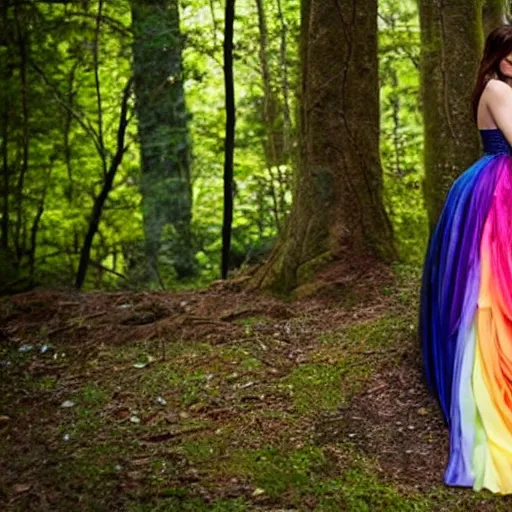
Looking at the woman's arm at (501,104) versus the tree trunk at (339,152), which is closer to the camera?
the woman's arm at (501,104)

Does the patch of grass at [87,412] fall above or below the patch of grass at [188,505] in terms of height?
above

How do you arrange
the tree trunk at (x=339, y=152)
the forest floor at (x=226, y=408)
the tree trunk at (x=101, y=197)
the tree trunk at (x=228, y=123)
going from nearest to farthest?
1. the forest floor at (x=226, y=408)
2. the tree trunk at (x=339, y=152)
3. the tree trunk at (x=228, y=123)
4. the tree trunk at (x=101, y=197)

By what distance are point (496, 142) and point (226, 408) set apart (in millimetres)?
2110

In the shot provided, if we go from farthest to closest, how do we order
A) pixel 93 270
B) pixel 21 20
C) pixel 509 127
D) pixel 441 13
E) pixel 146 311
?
1. pixel 93 270
2. pixel 21 20
3. pixel 146 311
4. pixel 441 13
5. pixel 509 127

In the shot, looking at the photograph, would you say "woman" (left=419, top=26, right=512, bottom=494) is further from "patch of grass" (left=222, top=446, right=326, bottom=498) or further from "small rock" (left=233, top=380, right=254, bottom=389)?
"small rock" (left=233, top=380, right=254, bottom=389)

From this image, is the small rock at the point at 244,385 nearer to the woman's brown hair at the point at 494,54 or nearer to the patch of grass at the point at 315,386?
the patch of grass at the point at 315,386

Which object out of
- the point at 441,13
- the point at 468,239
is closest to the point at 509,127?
the point at 468,239

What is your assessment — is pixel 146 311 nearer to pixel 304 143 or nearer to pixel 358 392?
pixel 304 143

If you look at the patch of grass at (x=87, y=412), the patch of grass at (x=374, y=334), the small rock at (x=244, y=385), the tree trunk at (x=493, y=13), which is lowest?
the patch of grass at (x=87, y=412)

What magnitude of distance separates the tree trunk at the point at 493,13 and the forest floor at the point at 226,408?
237cm

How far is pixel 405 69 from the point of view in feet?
36.1

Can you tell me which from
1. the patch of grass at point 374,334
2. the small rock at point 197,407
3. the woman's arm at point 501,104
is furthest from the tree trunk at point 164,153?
the woman's arm at point 501,104

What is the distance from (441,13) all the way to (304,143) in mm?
1561

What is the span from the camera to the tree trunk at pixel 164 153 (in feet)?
31.1
